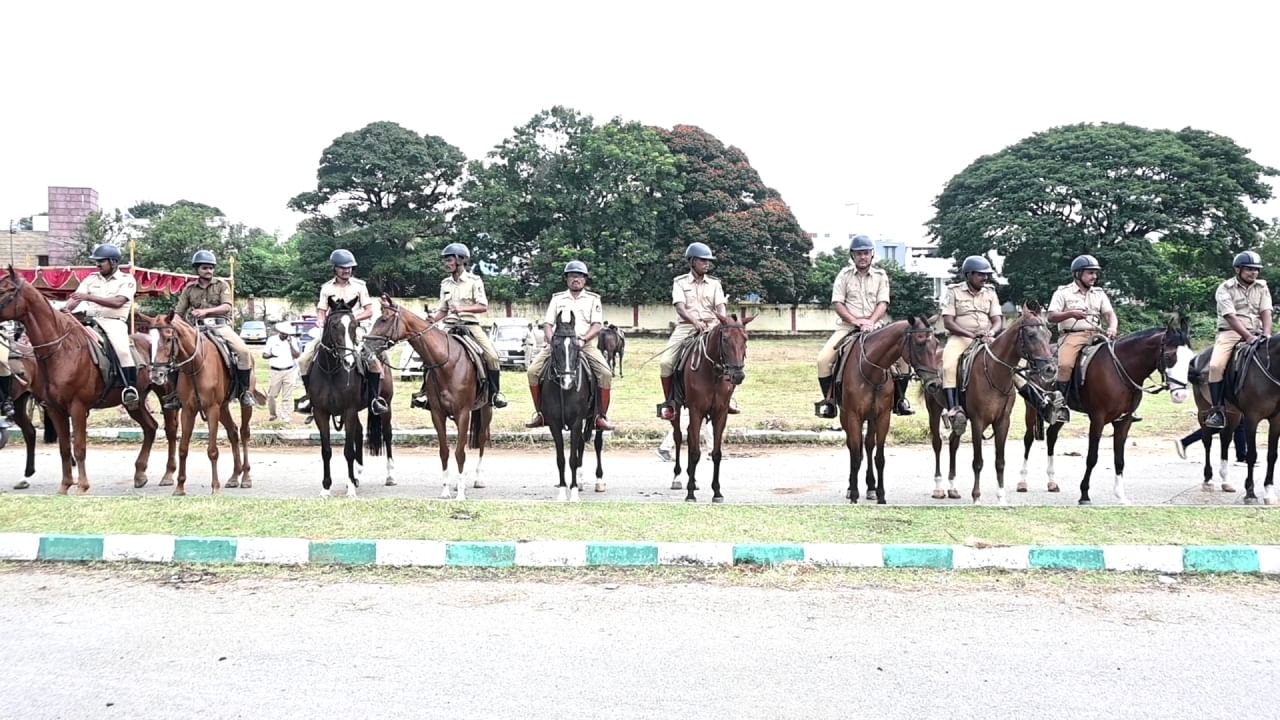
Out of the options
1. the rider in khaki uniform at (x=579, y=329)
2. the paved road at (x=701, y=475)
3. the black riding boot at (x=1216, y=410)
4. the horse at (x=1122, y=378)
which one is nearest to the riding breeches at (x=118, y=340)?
the paved road at (x=701, y=475)

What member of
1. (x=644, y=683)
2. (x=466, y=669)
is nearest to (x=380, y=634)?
(x=466, y=669)

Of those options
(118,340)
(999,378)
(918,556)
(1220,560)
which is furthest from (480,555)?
(118,340)

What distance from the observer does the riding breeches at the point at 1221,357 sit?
1005cm

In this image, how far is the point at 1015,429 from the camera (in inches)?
625

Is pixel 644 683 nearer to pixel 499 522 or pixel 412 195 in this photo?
pixel 499 522

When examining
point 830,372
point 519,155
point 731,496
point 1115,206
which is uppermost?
point 519,155

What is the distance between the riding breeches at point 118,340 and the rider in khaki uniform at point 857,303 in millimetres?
7617

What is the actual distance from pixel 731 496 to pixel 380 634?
17.9ft

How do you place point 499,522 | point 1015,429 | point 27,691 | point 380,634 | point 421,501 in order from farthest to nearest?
point 1015,429 → point 421,501 → point 499,522 → point 380,634 → point 27,691

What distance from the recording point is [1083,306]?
10.7m

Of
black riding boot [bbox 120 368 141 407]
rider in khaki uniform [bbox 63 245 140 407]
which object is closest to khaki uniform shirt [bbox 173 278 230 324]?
rider in khaki uniform [bbox 63 245 140 407]

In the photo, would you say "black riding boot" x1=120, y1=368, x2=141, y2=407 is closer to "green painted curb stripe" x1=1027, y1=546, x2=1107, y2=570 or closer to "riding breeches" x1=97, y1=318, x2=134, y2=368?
"riding breeches" x1=97, y1=318, x2=134, y2=368

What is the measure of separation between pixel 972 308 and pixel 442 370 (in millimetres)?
5856

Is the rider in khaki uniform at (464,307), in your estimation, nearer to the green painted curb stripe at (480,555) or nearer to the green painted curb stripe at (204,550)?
the green painted curb stripe at (204,550)
